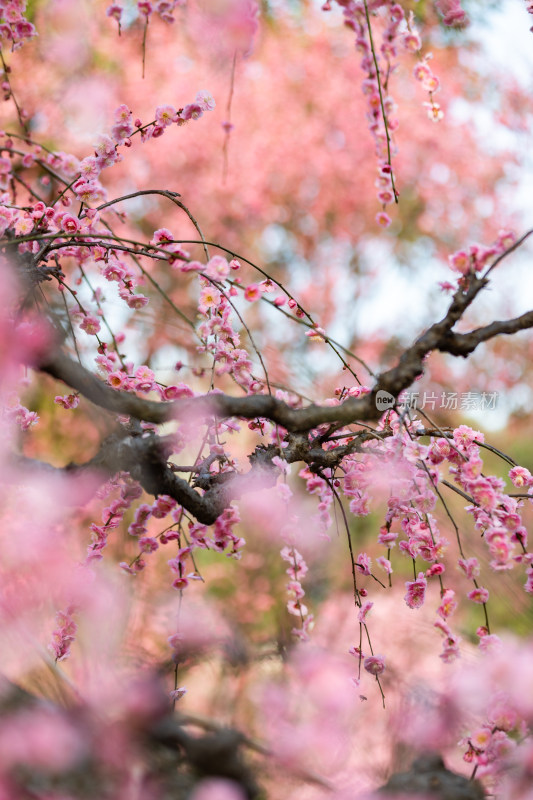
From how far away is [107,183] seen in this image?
432cm

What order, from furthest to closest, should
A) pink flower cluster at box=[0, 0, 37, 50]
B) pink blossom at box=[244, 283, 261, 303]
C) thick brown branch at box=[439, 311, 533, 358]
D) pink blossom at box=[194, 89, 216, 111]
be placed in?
pink flower cluster at box=[0, 0, 37, 50] → pink blossom at box=[194, 89, 216, 111] → pink blossom at box=[244, 283, 261, 303] → thick brown branch at box=[439, 311, 533, 358]

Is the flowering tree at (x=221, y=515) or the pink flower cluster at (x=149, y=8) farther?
the pink flower cluster at (x=149, y=8)

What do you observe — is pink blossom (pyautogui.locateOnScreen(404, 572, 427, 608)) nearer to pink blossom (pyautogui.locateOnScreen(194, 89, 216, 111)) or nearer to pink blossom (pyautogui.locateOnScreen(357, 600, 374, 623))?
pink blossom (pyautogui.locateOnScreen(357, 600, 374, 623))

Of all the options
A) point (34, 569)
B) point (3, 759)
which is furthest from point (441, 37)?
point (3, 759)

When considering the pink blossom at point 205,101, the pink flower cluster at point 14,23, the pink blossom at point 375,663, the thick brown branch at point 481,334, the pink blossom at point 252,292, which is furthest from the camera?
the pink flower cluster at point 14,23

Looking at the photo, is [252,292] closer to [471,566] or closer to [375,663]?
[471,566]

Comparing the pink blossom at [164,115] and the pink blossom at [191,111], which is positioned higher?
the pink blossom at [191,111]

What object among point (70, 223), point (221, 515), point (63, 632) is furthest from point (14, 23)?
point (63, 632)

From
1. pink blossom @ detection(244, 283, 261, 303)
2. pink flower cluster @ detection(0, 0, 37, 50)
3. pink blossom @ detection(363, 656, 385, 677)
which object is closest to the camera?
pink blossom @ detection(244, 283, 261, 303)

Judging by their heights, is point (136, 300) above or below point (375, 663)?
above

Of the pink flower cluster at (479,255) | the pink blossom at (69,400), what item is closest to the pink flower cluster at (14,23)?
the pink blossom at (69,400)

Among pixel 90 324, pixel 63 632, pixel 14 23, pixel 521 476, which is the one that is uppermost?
pixel 14 23

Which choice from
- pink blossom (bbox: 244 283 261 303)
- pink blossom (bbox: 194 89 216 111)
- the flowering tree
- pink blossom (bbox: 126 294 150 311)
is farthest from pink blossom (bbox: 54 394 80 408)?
pink blossom (bbox: 194 89 216 111)

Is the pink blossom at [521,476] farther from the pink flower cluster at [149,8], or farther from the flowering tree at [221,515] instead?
the pink flower cluster at [149,8]
